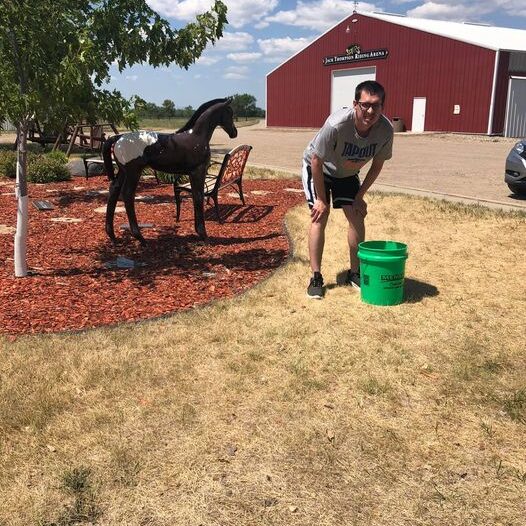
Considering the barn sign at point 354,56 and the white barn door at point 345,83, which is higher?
the barn sign at point 354,56

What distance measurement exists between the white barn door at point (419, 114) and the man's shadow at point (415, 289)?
30487mm

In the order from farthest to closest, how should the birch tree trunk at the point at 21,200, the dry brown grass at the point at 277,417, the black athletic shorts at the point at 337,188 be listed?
the birch tree trunk at the point at 21,200, the black athletic shorts at the point at 337,188, the dry brown grass at the point at 277,417

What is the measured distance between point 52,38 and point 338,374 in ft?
11.2

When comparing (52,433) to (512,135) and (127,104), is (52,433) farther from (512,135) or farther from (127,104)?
(512,135)

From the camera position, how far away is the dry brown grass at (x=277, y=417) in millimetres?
2373

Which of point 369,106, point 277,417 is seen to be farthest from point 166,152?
point 277,417

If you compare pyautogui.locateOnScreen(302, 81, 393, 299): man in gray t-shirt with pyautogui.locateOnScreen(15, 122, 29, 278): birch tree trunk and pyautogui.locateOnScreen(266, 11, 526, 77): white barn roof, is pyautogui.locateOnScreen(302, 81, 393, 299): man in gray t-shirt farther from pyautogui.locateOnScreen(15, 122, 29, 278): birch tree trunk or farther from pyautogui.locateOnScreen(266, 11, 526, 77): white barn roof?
pyautogui.locateOnScreen(266, 11, 526, 77): white barn roof

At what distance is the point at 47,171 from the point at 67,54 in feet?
25.7

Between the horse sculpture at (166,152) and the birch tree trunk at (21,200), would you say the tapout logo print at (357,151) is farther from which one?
the birch tree trunk at (21,200)

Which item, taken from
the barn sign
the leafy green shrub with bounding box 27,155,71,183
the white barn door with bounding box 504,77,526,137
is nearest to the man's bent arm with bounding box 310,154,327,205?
the leafy green shrub with bounding box 27,155,71,183

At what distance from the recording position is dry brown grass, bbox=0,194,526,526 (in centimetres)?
237

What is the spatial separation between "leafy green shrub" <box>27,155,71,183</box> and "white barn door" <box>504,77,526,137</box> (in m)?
25.7

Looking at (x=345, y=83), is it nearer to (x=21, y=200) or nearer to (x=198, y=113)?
(x=198, y=113)

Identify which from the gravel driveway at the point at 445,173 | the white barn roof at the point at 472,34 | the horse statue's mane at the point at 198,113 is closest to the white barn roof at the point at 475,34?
the white barn roof at the point at 472,34
